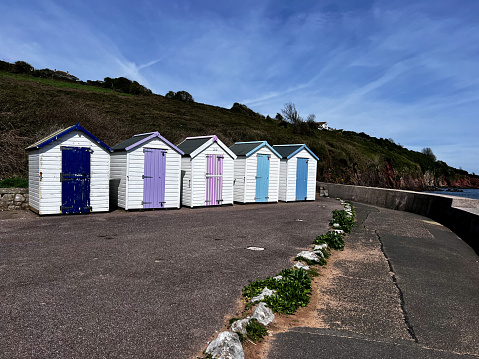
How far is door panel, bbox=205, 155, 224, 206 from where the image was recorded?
1490 cm

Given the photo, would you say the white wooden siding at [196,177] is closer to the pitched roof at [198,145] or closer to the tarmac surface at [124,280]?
the pitched roof at [198,145]

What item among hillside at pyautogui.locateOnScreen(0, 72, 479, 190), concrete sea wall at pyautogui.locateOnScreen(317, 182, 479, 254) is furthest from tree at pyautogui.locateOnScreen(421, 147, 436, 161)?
concrete sea wall at pyautogui.locateOnScreen(317, 182, 479, 254)

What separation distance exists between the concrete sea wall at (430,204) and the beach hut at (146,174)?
10.1 metres

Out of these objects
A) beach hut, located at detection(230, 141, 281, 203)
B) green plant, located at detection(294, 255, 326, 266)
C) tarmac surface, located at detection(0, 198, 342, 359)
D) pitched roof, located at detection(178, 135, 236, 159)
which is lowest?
tarmac surface, located at detection(0, 198, 342, 359)

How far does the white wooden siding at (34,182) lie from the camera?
11023 millimetres

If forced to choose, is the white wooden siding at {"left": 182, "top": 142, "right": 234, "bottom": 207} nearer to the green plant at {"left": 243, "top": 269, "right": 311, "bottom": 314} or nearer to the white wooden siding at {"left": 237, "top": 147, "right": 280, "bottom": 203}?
the white wooden siding at {"left": 237, "top": 147, "right": 280, "bottom": 203}

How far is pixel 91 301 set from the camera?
14.4 ft

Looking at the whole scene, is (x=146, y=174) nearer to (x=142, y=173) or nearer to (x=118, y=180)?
(x=142, y=173)

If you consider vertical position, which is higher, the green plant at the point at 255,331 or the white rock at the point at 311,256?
the white rock at the point at 311,256

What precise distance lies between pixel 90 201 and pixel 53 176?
1422 mm

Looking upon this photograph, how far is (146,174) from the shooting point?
13.1m

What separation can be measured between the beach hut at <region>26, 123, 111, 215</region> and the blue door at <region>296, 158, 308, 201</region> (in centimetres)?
1041

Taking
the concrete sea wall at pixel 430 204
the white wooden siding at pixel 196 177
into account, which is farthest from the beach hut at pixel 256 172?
the concrete sea wall at pixel 430 204

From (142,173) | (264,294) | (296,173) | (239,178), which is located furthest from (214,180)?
(264,294)
